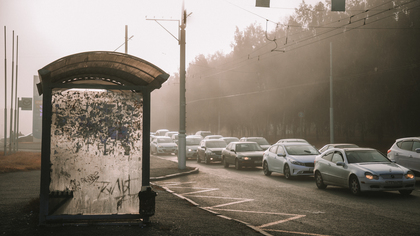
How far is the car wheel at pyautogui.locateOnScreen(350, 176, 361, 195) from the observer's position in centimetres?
1196

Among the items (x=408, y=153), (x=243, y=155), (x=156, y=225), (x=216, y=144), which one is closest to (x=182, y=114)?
(x=243, y=155)

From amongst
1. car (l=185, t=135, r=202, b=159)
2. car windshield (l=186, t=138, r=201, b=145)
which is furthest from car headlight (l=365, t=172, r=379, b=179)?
car windshield (l=186, t=138, r=201, b=145)

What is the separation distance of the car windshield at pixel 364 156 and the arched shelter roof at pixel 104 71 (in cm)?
778

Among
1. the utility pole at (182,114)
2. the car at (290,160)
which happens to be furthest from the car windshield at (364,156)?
the utility pole at (182,114)

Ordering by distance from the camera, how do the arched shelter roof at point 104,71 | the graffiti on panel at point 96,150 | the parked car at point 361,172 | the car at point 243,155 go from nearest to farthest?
the arched shelter roof at point 104,71 → the graffiti on panel at point 96,150 → the parked car at point 361,172 → the car at point 243,155

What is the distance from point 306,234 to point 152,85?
3.69m

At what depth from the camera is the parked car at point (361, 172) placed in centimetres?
1160

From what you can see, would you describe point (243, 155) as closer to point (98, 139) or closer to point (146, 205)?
point (98, 139)

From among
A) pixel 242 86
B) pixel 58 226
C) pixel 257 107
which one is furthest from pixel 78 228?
pixel 242 86

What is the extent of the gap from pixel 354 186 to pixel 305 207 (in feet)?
9.18

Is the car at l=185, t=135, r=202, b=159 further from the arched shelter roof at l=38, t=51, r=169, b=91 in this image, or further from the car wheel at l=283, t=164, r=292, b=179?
the arched shelter roof at l=38, t=51, r=169, b=91

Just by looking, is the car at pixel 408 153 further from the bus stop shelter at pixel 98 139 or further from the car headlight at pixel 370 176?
the bus stop shelter at pixel 98 139

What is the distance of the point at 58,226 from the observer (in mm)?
6887

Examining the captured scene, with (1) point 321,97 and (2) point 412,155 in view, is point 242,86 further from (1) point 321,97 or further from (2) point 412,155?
(2) point 412,155
